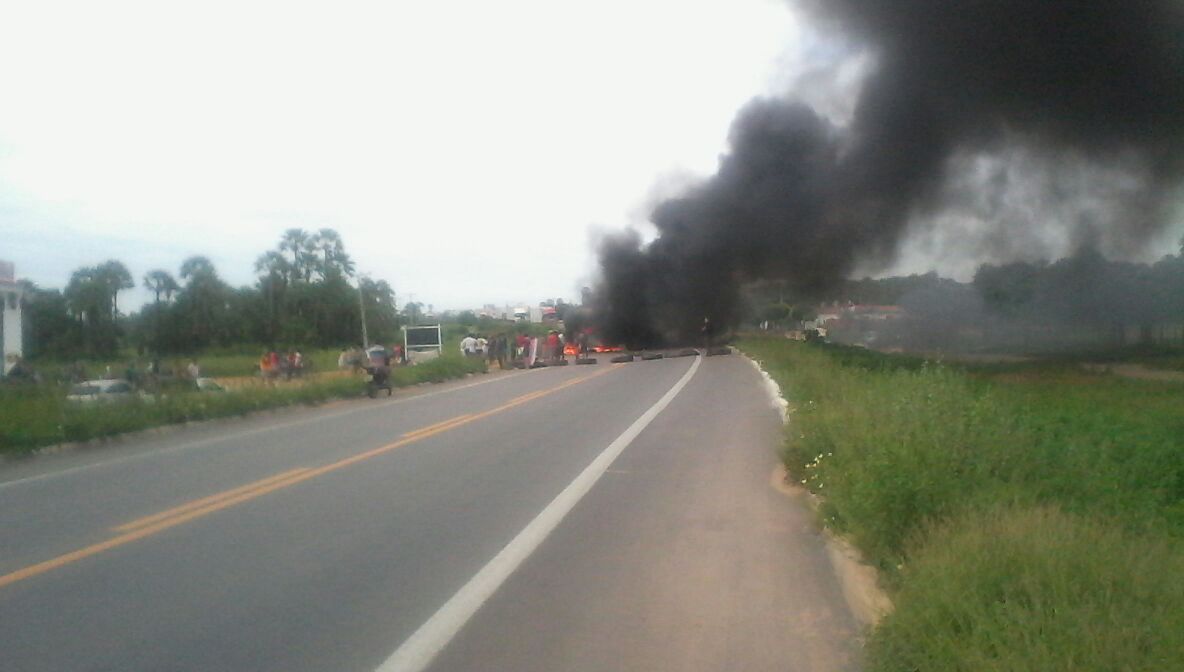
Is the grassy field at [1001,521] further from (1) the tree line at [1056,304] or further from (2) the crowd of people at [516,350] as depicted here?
(2) the crowd of people at [516,350]

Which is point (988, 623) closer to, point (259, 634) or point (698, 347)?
point (259, 634)

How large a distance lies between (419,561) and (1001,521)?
12.8 ft

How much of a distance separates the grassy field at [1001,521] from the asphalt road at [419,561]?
1.85 feet

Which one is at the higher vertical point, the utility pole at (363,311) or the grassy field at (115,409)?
the utility pole at (363,311)

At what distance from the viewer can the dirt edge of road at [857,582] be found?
18.3ft

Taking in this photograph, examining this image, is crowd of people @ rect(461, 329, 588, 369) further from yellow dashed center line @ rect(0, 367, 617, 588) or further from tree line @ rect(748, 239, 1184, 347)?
yellow dashed center line @ rect(0, 367, 617, 588)

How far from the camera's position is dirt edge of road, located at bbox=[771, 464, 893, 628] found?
5.57m

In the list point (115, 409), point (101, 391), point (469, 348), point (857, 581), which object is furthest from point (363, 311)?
point (857, 581)

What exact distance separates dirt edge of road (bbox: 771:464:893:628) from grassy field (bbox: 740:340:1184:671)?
0.39 feet

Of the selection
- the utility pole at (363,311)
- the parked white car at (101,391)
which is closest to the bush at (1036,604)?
the parked white car at (101,391)

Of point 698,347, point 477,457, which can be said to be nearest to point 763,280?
point 698,347

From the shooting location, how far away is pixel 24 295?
28078 mm

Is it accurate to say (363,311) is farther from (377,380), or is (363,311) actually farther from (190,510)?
(190,510)

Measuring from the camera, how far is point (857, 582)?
626 cm
